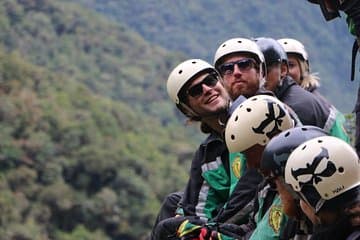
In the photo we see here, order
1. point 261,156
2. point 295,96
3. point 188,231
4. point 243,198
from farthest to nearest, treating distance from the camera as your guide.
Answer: point 295,96
point 188,231
point 243,198
point 261,156

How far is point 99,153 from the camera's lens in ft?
133

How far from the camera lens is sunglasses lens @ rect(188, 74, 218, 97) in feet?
18.2

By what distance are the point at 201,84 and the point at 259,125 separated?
3.61 feet

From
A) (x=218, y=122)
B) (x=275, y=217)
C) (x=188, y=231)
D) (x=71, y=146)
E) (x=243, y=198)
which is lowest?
(x=71, y=146)

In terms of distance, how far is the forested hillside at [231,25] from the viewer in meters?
95.3

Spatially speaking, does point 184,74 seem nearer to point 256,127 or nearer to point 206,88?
point 206,88

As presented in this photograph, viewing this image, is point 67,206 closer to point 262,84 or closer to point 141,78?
point 141,78

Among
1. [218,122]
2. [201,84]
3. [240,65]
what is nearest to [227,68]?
[240,65]

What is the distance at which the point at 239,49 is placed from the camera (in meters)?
5.52

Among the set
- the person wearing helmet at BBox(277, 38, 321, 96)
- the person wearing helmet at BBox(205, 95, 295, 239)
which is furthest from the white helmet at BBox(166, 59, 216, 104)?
the person wearing helmet at BBox(277, 38, 321, 96)

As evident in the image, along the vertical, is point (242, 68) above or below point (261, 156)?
above

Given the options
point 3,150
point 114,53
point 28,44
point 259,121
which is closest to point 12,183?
point 3,150

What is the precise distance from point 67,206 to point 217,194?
1278 inches

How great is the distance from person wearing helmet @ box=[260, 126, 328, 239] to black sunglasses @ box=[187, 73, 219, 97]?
4.65 ft
